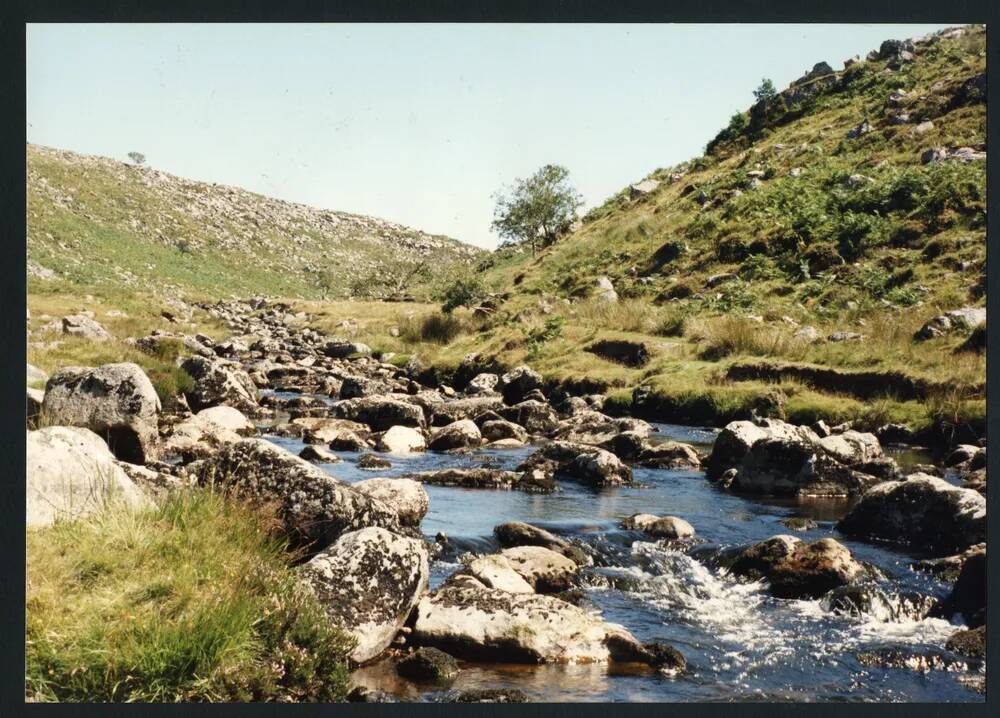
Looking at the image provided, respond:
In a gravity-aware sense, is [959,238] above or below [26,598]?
above

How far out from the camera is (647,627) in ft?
34.0

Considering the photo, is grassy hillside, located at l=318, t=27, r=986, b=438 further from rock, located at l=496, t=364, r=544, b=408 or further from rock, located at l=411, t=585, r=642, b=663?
rock, located at l=411, t=585, r=642, b=663

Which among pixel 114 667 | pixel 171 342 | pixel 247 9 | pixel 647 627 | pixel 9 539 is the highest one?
pixel 247 9

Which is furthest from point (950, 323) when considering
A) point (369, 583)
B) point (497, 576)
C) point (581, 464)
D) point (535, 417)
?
point (369, 583)

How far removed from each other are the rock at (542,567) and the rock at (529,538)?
0.57 m

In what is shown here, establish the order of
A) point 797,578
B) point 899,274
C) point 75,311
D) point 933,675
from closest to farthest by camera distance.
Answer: point 933,675, point 797,578, point 899,274, point 75,311

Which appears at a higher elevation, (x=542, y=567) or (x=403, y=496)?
(x=403, y=496)

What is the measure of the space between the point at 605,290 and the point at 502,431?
20.8 m

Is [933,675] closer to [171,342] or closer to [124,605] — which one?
[124,605]

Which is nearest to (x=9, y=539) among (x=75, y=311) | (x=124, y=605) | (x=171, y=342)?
(x=124, y=605)

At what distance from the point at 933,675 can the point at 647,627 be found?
3.02m

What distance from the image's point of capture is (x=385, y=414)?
25.2 m

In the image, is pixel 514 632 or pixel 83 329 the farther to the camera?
pixel 83 329

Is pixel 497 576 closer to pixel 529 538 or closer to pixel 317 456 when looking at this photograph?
pixel 529 538
